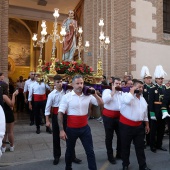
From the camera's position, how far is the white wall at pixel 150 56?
1160 centimetres

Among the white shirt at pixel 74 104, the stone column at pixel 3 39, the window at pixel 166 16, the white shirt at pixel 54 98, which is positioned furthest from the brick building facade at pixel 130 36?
the white shirt at pixel 74 104

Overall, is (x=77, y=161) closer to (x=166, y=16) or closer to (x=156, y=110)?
(x=156, y=110)

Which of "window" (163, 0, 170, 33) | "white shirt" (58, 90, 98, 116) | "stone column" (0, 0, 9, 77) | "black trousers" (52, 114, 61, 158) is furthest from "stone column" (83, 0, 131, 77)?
"white shirt" (58, 90, 98, 116)

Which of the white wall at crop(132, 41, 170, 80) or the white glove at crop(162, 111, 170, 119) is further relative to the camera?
the white wall at crop(132, 41, 170, 80)

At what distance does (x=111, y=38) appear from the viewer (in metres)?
11.9

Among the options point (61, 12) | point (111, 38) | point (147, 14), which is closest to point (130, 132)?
point (111, 38)

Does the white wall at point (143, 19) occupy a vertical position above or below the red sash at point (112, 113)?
above

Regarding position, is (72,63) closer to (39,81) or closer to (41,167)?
(39,81)

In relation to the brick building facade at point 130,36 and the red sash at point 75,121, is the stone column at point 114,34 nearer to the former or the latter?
the brick building facade at point 130,36

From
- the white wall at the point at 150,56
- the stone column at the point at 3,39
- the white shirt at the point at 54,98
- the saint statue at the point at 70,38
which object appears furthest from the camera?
the white wall at the point at 150,56

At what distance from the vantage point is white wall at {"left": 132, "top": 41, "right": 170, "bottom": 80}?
11602 millimetres

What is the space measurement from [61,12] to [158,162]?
572 inches

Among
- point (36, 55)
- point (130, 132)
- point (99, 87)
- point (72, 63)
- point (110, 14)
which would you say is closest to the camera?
point (130, 132)

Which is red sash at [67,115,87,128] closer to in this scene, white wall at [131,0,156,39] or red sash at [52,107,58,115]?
red sash at [52,107,58,115]
